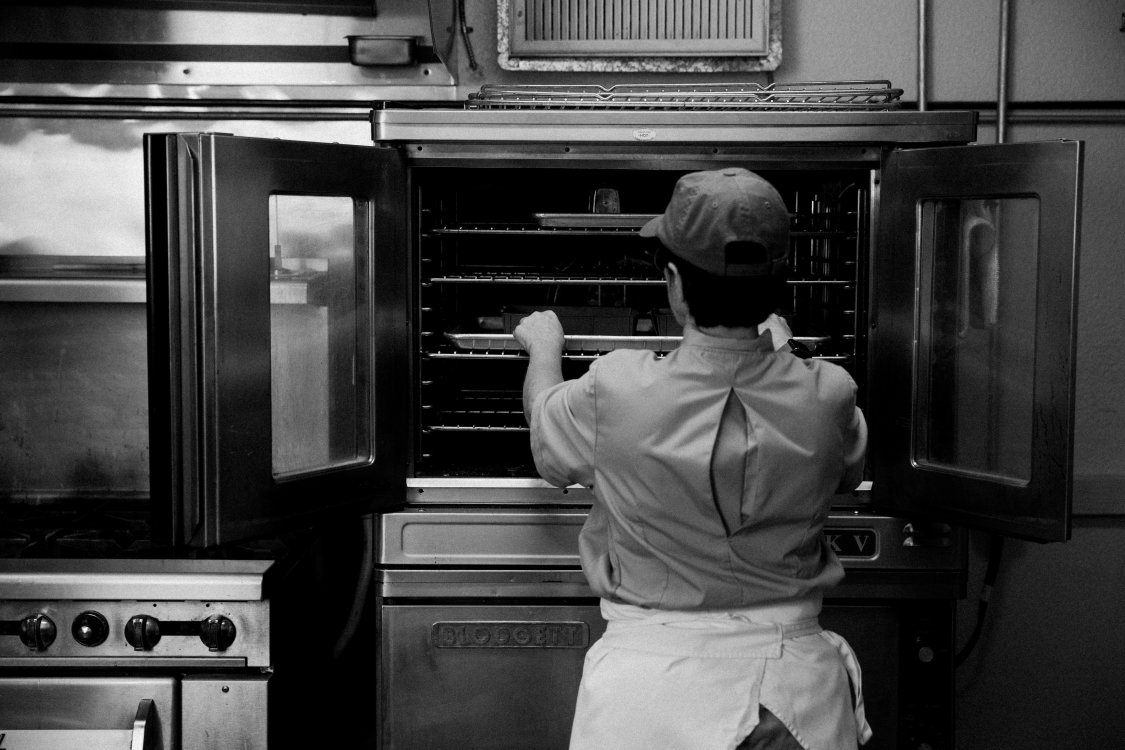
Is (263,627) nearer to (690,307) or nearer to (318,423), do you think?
(318,423)

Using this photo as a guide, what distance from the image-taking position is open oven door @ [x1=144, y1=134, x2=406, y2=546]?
74.2 inches

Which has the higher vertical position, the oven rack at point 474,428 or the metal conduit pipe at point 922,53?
the metal conduit pipe at point 922,53

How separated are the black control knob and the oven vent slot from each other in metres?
1.72

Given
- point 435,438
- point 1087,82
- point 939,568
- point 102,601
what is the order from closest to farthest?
1. point 102,601
2. point 939,568
3. point 435,438
4. point 1087,82

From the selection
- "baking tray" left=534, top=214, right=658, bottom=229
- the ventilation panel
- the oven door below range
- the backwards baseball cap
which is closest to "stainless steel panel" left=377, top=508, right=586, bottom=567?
the oven door below range

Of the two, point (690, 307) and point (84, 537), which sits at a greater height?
point (690, 307)

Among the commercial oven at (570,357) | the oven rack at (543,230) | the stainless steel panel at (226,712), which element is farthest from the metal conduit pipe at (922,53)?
the stainless steel panel at (226,712)

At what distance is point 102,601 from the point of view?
210 centimetres

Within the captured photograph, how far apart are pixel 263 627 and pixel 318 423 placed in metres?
0.41

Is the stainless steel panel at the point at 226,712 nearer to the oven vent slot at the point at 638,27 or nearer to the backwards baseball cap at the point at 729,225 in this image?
the backwards baseball cap at the point at 729,225

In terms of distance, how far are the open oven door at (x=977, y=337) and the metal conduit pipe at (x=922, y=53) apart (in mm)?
846

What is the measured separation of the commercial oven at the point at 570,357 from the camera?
203 centimetres

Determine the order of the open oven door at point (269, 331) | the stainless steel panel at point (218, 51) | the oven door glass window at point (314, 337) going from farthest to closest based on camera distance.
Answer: the stainless steel panel at point (218, 51)
the oven door glass window at point (314, 337)
the open oven door at point (269, 331)

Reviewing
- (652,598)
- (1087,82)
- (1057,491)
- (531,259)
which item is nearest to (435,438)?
(531,259)
